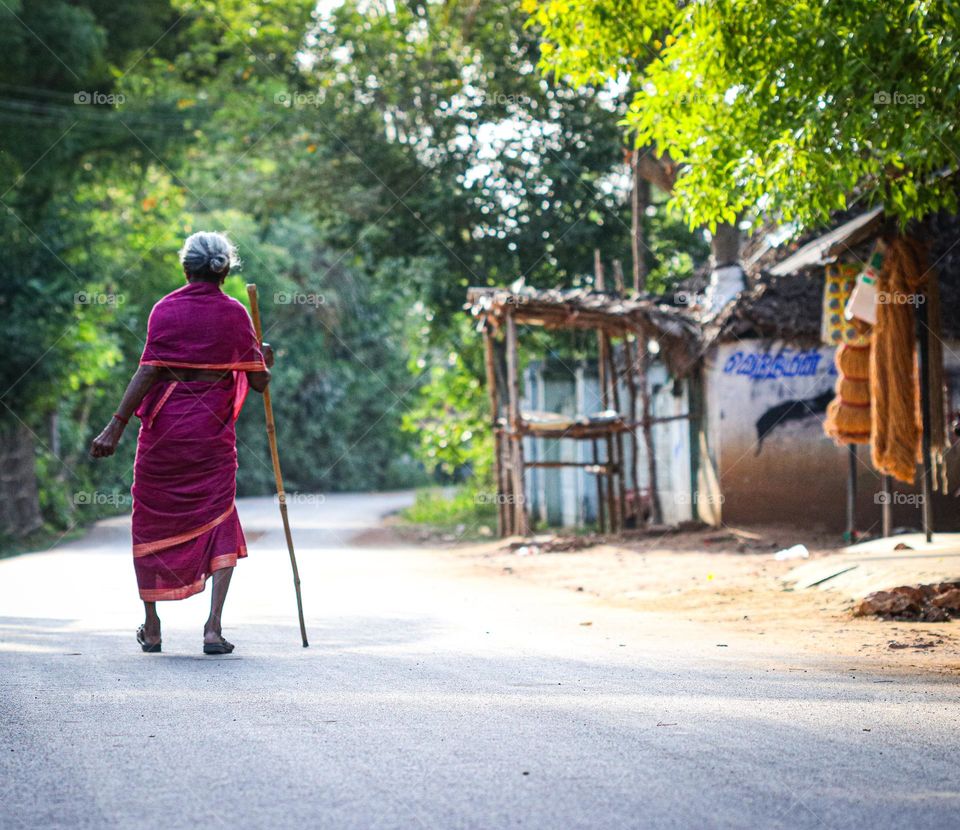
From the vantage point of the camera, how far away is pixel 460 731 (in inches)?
172

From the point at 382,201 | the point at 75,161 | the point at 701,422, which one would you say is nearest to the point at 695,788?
the point at 701,422

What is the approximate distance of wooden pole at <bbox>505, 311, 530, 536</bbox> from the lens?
15.6 meters

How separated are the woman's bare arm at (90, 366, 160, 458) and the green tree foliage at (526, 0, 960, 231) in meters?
3.73

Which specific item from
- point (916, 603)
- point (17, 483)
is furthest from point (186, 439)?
point (17, 483)

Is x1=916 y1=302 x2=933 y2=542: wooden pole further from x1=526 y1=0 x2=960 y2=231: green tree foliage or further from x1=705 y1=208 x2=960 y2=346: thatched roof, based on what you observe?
x1=526 y1=0 x2=960 y2=231: green tree foliage

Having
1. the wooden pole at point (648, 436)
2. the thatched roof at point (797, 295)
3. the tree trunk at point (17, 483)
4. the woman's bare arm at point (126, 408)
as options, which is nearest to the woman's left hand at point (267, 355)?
the woman's bare arm at point (126, 408)

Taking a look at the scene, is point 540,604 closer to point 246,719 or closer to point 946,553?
point 946,553

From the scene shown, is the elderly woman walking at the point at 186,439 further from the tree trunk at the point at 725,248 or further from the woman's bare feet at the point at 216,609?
the tree trunk at the point at 725,248

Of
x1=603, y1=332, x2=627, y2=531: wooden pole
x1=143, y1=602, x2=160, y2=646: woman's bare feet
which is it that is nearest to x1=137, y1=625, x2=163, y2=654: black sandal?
x1=143, y1=602, x2=160, y2=646: woman's bare feet

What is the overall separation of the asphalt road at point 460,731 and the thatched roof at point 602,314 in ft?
24.7

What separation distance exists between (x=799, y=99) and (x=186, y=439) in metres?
4.13

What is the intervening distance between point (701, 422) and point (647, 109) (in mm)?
8187

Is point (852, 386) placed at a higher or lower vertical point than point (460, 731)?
higher

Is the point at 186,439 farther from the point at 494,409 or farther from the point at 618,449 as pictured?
the point at 494,409
